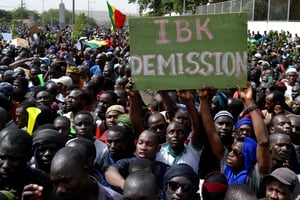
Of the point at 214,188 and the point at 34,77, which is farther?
the point at 34,77

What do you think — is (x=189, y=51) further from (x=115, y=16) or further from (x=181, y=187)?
(x=115, y=16)

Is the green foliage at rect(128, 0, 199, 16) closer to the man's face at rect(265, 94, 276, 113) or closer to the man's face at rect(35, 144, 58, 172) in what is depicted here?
the man's face at rect(265, 94, 276, 113)

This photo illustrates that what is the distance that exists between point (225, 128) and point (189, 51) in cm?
100

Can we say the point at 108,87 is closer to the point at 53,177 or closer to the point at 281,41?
the point at 53,177

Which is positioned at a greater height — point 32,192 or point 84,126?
point 84,126

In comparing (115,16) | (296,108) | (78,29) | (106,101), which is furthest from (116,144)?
(78,29)

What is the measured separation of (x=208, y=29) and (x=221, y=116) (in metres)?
1.05

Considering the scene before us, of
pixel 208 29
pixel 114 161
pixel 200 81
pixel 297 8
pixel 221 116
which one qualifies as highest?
pixel 297 8

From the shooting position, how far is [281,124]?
4969 mm

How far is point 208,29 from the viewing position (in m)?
4.01

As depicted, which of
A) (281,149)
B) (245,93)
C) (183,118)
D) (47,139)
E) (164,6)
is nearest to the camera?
(47,139)

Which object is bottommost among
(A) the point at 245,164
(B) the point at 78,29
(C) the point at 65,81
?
(A) the point at 245,164

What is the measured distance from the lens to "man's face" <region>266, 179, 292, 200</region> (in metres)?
3.38

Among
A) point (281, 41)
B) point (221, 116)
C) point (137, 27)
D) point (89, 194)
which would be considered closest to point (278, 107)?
point (221, 116)
